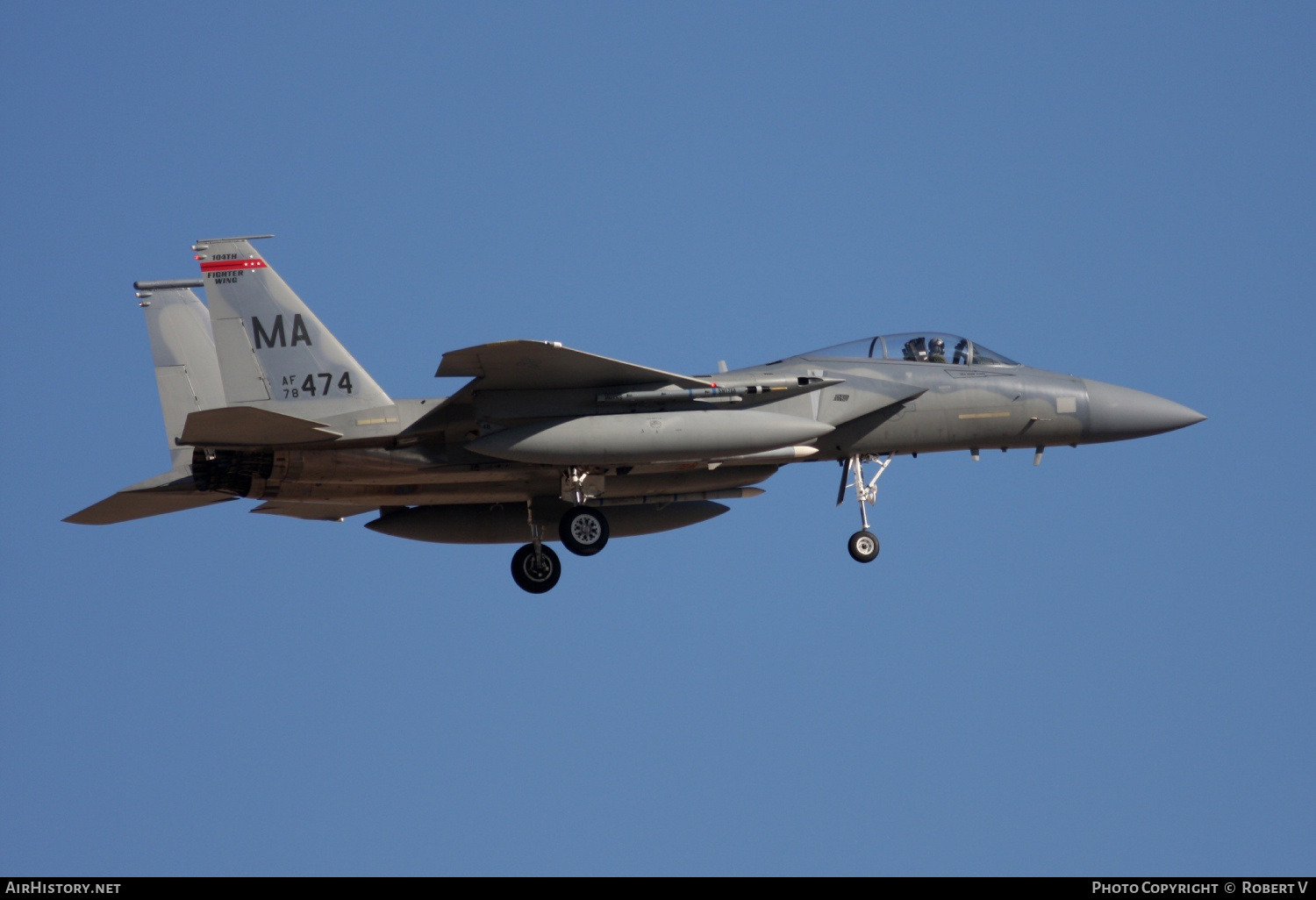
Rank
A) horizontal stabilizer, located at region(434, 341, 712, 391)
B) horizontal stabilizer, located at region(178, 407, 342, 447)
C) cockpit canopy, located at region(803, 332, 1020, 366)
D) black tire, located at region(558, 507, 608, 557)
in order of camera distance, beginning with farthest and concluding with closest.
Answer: cockpit canopy, located at region(803, 332, 1020, 366)
black tire, located at region(558, 507, 608, 557)
horizontal stabilizer, located at region(434, 341, 712, 391)
horizontal stabilizer, located at region(178, 407, 342, 447)

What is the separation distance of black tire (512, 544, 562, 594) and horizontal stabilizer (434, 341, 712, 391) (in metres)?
3.54

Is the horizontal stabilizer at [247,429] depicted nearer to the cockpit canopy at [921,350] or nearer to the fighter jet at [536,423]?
the fighter jet at [536,423]

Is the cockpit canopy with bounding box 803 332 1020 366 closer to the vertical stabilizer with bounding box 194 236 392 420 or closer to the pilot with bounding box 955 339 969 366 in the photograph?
the pilot with bounding box 955 339 969 366

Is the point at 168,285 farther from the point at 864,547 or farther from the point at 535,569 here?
the point at 864,547

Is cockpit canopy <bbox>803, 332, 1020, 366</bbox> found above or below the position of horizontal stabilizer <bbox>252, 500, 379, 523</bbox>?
above

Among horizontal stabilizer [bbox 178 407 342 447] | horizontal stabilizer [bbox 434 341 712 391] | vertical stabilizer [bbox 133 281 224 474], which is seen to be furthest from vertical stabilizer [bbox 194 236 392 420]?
vertical stabilizer [bbox 133 281 224 474]

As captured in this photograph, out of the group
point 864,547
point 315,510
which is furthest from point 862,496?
point 315,510

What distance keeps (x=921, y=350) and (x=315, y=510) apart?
28.8 ft

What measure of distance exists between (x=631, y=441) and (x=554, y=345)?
168 cm

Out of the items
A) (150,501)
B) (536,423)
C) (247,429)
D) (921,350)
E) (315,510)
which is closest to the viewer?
(247,429)

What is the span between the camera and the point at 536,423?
17.9m

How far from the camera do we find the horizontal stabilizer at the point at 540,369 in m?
16.8

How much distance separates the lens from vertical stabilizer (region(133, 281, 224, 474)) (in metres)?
20.4
